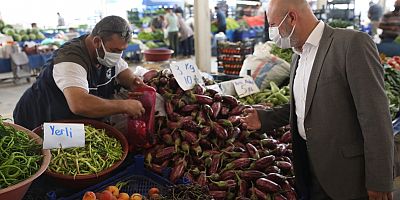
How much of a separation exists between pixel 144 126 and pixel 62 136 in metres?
0.55

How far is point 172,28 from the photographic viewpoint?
12891mm

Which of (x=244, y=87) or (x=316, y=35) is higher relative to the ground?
(x=316, y=35)

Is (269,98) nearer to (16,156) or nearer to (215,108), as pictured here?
(215,108)

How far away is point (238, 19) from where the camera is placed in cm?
1612

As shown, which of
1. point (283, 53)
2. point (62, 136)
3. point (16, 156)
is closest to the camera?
point (16, 156)

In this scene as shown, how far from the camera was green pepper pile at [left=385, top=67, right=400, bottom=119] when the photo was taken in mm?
3566

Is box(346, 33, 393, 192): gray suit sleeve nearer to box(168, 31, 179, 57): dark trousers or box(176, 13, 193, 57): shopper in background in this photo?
box(168, 31, 179, 57): dark trousers

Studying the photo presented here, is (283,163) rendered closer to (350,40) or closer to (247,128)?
(247,128)

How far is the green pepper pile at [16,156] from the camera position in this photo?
1.42 m

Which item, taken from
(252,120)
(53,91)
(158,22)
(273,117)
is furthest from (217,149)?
(158,22)

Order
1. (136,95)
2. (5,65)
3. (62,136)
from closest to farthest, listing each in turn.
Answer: (62,136) < (136,95) < (5,65)

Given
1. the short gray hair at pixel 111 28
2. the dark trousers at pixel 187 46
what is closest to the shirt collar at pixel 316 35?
the short gray hair at pixel 111 28

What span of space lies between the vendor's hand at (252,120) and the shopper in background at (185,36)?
1141 cm

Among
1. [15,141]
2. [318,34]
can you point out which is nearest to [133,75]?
[15,141]
